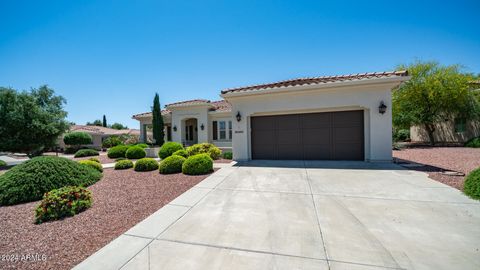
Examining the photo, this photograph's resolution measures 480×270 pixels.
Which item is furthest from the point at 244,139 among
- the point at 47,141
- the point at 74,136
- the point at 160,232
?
the point at 74,136

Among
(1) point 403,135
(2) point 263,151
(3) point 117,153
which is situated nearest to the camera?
(2) point 263,151

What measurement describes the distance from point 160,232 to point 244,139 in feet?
22.6

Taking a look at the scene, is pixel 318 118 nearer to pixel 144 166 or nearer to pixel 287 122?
pixel 287 122

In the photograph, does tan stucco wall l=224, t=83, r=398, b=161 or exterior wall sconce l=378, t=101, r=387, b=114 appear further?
tan stucco wall l=224, t=83, r=398, b=161

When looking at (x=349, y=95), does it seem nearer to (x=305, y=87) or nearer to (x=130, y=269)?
(x=305, y=87)

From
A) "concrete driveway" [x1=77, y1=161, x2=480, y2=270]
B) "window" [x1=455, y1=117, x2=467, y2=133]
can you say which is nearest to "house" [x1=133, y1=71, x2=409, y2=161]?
"concrete driveway" [x1=77, y1=161, x2=480, y2=270]

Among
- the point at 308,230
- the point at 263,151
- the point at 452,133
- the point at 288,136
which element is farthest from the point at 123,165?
the point at 452,133

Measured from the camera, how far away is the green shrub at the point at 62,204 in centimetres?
380

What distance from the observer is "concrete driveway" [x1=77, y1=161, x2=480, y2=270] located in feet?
7.79

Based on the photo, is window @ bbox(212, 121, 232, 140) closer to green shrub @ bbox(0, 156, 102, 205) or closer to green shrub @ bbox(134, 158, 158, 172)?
green shrub @ bbox(134, 158, 158, 172)

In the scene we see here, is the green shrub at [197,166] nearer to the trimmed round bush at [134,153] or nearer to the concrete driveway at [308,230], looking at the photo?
the concrete driveway at [308,230]

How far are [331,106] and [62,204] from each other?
9661 mm

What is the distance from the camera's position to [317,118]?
8859 millimetres

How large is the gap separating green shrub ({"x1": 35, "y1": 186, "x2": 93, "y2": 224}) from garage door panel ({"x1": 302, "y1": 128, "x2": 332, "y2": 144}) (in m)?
8.54
